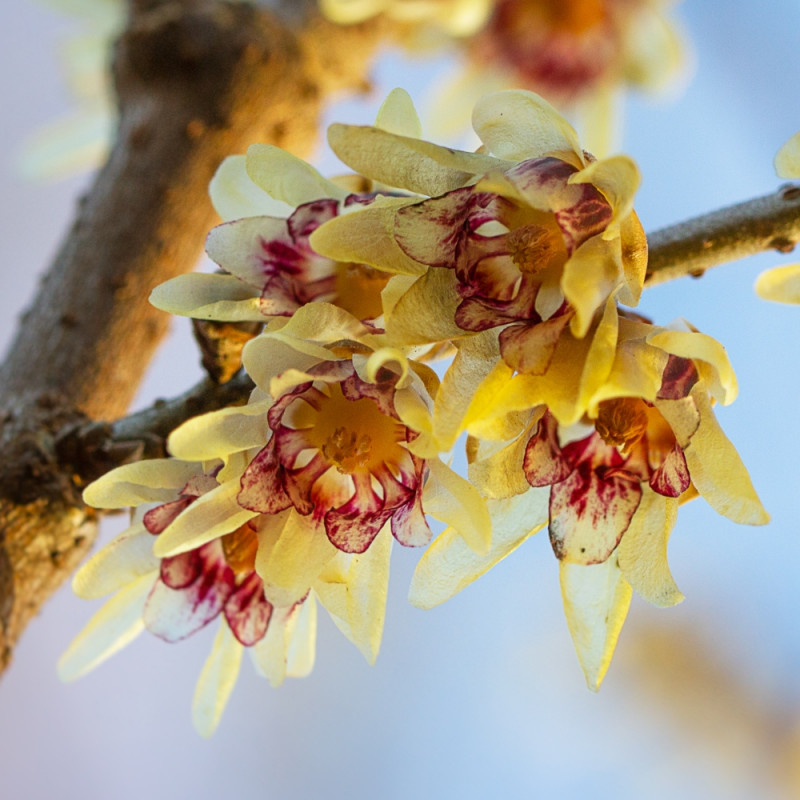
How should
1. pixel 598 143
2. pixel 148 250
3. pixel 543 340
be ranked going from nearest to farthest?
pixel 543 340 < pixel 148 250 < pixel 598 143

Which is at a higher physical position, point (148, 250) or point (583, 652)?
point (148, 250)

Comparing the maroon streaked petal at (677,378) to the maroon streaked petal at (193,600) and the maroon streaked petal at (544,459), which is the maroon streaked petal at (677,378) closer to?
the maroon streaked petal at (544,459)

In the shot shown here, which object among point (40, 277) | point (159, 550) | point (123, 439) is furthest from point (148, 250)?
point (159, 550)

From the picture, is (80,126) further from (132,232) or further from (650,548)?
(650,548)

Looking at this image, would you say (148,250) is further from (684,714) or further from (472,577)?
(684,714)

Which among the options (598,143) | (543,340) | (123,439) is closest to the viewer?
(543,340)

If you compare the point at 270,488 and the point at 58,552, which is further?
the point at 58,552
